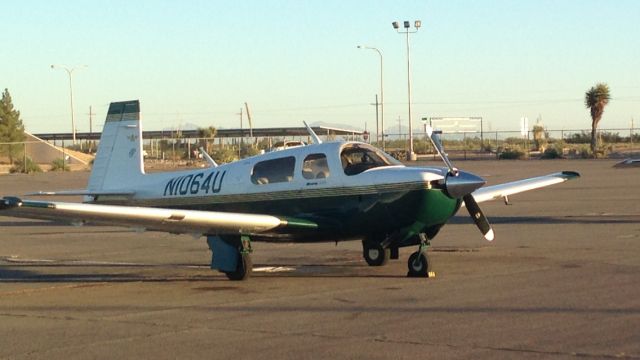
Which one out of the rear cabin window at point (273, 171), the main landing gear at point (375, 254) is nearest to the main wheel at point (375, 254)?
the main landing gear at point (375, 254)

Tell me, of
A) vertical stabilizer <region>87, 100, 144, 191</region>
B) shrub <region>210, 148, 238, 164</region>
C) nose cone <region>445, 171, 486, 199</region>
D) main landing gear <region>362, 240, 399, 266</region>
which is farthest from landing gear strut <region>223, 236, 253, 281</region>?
shrub <region>210, 148, 238, 164</region>

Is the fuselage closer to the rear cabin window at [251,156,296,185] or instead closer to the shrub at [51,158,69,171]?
the rear cabin window at [251,156,296,185]

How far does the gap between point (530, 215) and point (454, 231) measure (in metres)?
4.27

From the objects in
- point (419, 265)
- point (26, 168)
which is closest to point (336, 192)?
point (419, 265)

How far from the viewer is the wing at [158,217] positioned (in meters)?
11.9

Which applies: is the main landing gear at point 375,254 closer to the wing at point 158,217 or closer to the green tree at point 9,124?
the wing at point 158,217

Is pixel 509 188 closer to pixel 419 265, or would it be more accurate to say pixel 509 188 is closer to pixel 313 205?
pixel 419 265

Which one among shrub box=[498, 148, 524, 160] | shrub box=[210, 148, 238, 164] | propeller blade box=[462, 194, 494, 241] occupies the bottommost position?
→ shrub box=[498, 148, 524, 160]

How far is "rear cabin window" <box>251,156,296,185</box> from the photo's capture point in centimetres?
1459

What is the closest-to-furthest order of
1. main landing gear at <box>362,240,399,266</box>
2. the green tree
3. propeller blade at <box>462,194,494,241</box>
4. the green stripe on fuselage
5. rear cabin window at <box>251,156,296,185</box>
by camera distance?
the green stripe on fuselage
propeller blade at <box>462,194,494,241</box>
rear cabin window at <box>251,156,296,185</box>
main landing gear at <box>362,240,399,266</box>
the green tree

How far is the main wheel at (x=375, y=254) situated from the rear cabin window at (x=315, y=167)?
4.68 ft

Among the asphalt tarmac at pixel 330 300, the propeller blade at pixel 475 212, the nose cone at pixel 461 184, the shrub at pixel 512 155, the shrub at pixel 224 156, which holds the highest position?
the nose cone at pixel 461 184

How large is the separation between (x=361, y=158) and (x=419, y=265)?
6.05 ft

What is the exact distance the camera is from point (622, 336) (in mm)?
8750
